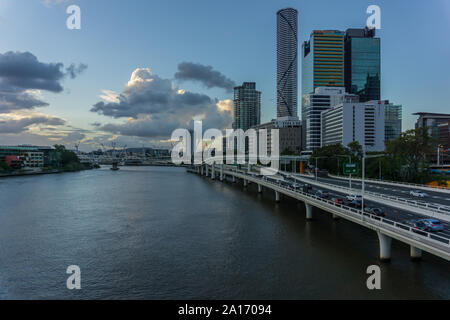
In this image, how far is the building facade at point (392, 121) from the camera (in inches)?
5994

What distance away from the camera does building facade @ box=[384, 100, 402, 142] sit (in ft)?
500

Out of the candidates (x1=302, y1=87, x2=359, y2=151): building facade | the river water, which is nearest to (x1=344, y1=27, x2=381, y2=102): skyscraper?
(x1=302, y1=87, x2=359, y2=151): building facade

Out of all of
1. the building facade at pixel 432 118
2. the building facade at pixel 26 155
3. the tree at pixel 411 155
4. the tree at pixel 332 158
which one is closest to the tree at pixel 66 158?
the building facade at pixel 26 155

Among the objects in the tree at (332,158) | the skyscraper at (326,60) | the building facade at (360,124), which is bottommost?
the tree at (332,158)

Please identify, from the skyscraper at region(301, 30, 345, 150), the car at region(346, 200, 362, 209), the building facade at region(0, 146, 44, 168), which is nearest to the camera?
the car at region(346, 200, 362, 209)

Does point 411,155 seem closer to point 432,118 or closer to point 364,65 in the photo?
point 432,118

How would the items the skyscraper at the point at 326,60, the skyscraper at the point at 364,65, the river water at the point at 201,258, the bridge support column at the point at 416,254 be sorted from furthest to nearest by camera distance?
the skyscraper at the point at 364,65, the skyscraper at the point at 326,60, the bridge support column at the point at 416,254, the river water at the point at 201,258

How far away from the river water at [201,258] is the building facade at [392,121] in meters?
134

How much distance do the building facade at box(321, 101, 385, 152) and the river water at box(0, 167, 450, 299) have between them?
9293 cm

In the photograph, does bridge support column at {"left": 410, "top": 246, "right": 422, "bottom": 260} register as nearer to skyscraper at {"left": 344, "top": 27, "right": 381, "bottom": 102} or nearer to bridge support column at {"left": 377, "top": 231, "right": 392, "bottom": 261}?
bridge support column at {"left": 377, "top": 231, "right": 392, "bottom": 261}

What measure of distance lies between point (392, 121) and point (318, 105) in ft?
138

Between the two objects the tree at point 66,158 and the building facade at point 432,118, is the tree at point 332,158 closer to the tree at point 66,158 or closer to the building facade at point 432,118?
the building facade at point 432,118

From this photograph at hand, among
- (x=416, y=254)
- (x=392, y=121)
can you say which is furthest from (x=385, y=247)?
(x=392, y=121)
